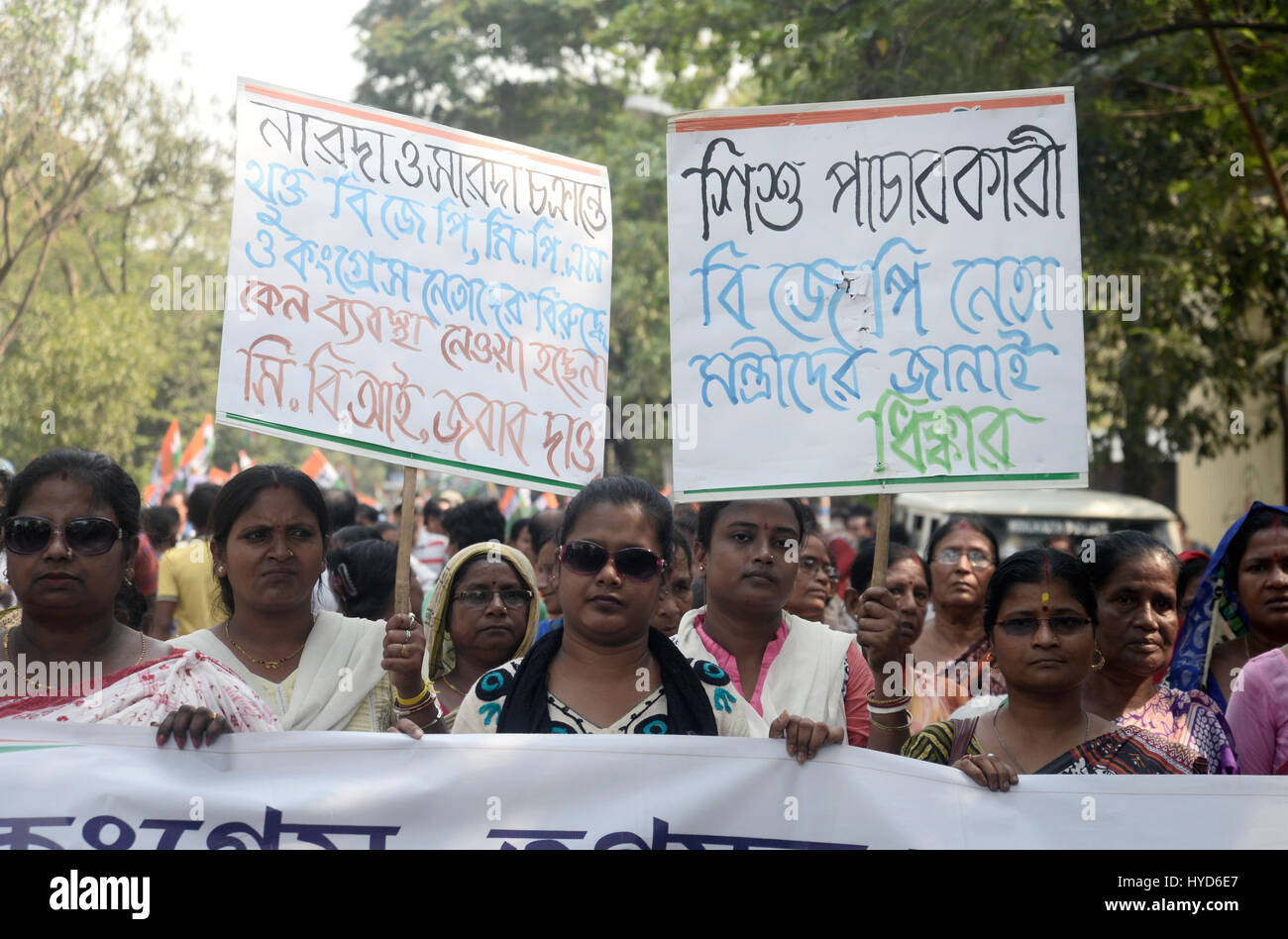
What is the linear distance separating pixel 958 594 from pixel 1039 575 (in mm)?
1899

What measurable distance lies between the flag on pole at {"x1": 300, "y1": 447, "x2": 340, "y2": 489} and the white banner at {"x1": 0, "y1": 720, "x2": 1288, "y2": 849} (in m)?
8.09

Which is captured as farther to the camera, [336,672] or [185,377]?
[185,377]

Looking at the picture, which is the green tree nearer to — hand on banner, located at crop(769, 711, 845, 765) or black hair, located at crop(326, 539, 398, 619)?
black hair, located at crop(326, 539, 398, 619)

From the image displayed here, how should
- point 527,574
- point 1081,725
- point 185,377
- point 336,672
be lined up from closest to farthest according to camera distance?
point 1081,725 < point 336,672 < point 527,574 < point 185,377

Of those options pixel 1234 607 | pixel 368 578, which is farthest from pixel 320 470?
pixel 1234 607

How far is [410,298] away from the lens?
12.2ft

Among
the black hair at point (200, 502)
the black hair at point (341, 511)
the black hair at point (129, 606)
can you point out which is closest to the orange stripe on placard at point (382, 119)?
the black hair at point (129, 606)

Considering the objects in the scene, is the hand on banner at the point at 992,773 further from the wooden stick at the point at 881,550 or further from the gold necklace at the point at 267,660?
the gold necklace at the point at 267,660

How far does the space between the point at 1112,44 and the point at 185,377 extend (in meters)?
22.4

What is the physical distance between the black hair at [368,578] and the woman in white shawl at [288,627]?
914mm
